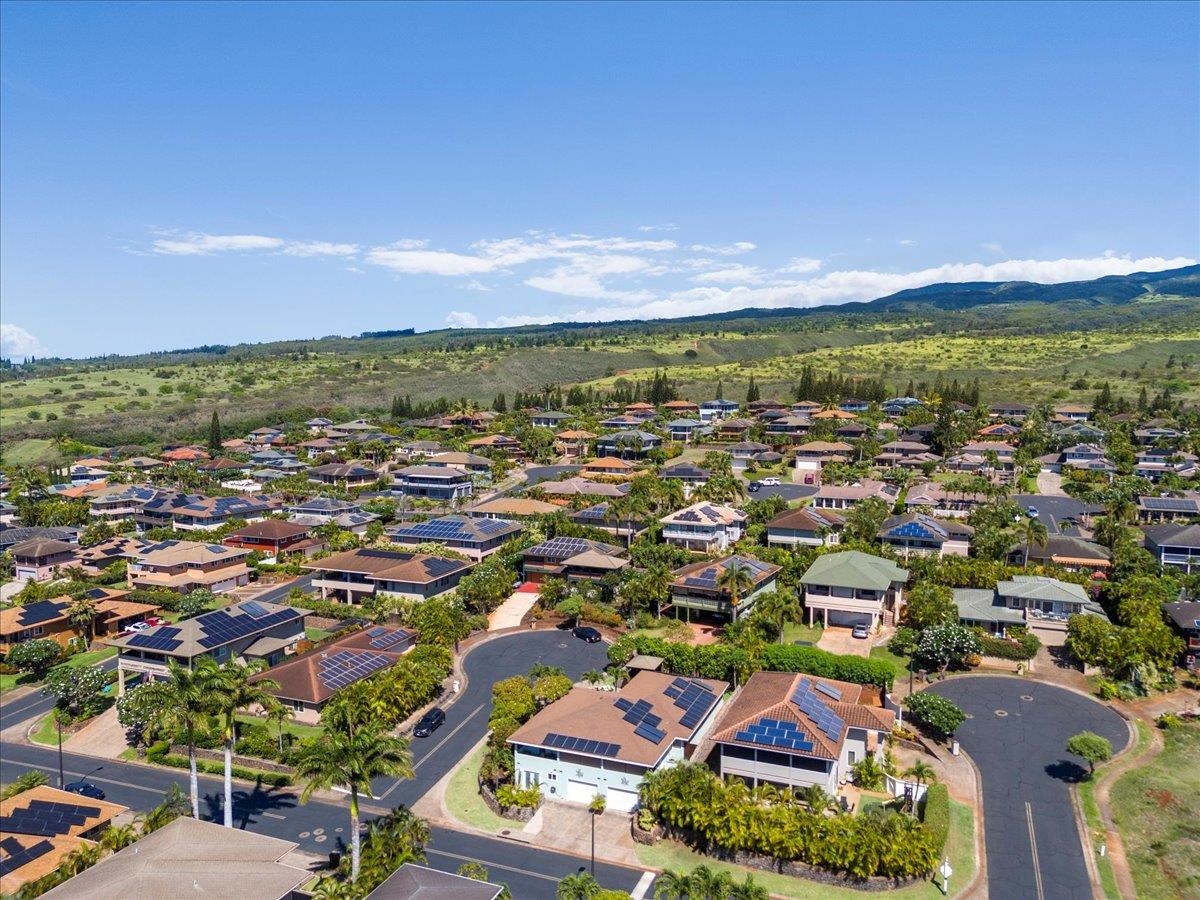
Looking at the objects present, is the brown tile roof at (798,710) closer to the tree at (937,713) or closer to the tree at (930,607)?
the tree at (937,713)

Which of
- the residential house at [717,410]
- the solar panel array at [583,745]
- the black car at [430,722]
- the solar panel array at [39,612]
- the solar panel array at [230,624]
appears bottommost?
the black car at [430,722]

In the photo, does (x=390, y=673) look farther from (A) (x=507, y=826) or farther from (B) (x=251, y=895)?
(B) (x=251, y=895)

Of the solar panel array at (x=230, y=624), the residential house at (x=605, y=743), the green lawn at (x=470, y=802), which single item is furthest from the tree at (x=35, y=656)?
the residential house at (x=605, y=743)

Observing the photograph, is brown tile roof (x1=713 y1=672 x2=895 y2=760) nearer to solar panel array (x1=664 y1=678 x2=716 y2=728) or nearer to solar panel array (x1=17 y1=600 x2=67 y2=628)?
solar panel array (x1=664 y1=678 x2=716 y2=728)

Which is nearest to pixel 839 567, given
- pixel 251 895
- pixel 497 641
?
pixel 497 641

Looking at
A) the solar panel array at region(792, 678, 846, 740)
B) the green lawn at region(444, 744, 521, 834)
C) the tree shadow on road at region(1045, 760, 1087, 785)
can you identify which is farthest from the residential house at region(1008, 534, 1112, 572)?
the green lawn at region(444, 744, 521, 834)

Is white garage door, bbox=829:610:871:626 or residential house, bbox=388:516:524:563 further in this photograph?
residential house, bbox=388:516:524:563

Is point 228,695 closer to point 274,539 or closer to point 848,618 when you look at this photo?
point 848,618
